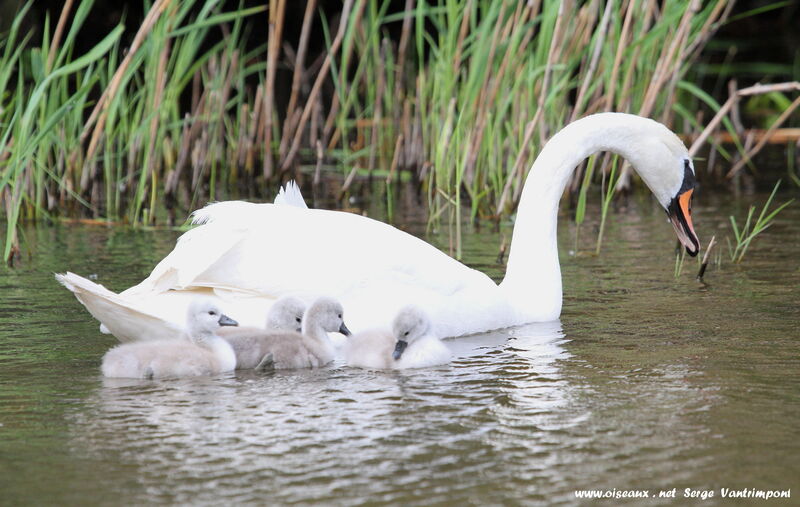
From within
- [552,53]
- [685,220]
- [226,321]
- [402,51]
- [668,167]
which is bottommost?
[226,321]

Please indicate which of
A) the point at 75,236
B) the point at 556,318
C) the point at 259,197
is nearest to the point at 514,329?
the point at 556,318

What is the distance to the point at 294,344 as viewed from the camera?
532 cm

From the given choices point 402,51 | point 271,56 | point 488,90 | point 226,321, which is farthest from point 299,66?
point 226,321

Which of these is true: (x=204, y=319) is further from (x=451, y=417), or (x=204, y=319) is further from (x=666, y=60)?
(x=666, y=60)

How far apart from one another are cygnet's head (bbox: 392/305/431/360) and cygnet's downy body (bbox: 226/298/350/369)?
320mm

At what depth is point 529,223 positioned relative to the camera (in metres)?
6.50

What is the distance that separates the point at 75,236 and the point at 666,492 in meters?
5.91

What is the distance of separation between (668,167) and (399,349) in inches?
82.1

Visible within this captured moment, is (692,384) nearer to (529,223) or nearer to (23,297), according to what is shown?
(529,223)

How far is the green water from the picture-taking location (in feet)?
12.6

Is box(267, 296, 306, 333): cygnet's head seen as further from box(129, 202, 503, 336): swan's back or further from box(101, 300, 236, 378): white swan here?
box(101, 300, 236, 378): white swan

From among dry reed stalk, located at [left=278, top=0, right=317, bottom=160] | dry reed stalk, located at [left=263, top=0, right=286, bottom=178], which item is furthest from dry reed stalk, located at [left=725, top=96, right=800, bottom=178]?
dry reed stalk, located at [left=263, top=0, right=286, bottom=178]

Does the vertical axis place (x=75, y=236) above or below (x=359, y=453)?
above

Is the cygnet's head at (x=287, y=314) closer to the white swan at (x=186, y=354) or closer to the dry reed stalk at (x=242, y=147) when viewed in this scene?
the white swan at (x=186, y=354)
